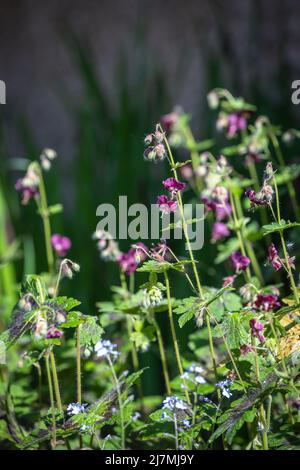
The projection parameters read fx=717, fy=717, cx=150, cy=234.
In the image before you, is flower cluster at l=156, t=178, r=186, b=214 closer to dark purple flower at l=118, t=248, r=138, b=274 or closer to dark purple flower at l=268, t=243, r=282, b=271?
dark purple flower at l=268, t=243, r=282, b=271

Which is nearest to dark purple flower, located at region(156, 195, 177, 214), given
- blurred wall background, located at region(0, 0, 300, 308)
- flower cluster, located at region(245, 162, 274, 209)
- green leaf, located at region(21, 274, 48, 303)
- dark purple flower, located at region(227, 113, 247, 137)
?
flower cluster, located at region(245, 162, 274, 209)

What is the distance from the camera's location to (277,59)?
3250mm

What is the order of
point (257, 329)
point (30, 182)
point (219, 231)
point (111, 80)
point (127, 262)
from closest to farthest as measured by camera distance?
point (257, 329)
point (127, 262)
point (30, 182)
point (219, 231)
point (111, 80)

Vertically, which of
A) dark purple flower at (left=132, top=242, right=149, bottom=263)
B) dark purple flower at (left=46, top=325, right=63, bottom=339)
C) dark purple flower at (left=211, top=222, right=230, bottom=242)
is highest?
dark purple flower at (left=211, top=222, right=230, bottom=242)

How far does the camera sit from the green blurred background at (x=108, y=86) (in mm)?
2453

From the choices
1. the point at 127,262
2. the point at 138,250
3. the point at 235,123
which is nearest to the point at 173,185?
the point at 138,250

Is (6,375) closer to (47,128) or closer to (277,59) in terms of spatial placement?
(277,59)

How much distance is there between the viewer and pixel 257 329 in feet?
3.68

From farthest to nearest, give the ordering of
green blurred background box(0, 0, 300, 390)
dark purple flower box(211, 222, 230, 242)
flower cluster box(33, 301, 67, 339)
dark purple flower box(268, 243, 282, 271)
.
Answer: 1. green blurred background box(0, 0, 300, 390)
2. dark purple flower box(211, 222, 230, 242)
3. dark purple flower box(268, 243, 282, 271)
4. flower cluster box(33, 301, 67, 339)

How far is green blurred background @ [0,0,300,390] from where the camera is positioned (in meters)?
2.45

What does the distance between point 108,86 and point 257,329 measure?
10.4 ft

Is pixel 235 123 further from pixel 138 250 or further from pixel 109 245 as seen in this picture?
pixel 138 250

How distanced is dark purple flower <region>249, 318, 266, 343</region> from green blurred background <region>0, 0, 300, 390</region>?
0.84 m

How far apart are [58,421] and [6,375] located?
1.84 feet
